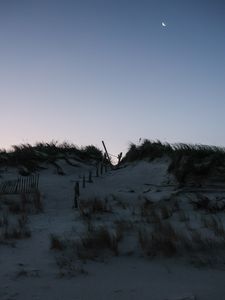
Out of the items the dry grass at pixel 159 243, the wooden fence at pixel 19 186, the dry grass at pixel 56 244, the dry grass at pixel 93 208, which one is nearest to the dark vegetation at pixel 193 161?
the dry grass at pixel 93 208

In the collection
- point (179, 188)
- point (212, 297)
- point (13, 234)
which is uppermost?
point (179, 188)

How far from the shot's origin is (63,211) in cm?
1164

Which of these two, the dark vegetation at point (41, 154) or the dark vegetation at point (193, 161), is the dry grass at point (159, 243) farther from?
the dark vegetation at point (41, 154)

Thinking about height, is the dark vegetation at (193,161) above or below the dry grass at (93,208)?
above

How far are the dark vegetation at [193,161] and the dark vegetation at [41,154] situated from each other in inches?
184

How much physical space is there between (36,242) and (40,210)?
3.81 metres

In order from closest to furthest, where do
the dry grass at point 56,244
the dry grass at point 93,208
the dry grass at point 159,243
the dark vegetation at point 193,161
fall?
the dry grass at point 159,243
the dry grass at point 56,244
the dry grass at point 93,208
the dark vegetation at point 193,161

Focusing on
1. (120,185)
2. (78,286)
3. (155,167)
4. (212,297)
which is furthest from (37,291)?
(155,167)

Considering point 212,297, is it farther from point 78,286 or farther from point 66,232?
point 66,232

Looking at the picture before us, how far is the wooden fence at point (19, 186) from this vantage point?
14.2 m

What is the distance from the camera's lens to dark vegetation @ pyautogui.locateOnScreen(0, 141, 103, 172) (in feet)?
61.8

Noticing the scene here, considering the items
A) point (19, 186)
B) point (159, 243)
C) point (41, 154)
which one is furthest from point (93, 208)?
point (41, 154)

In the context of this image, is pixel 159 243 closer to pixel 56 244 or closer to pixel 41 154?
pixel 56 244

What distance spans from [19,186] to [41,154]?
520cm
